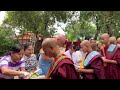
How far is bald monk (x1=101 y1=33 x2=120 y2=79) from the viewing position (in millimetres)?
5355

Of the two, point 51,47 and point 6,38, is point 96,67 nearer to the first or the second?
point 51,47

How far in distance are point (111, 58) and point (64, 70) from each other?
6.80 ft

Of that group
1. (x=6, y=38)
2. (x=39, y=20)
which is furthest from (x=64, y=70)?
(x=6, y=38)

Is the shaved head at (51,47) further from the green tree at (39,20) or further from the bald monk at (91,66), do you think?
the green tree at (39,20)

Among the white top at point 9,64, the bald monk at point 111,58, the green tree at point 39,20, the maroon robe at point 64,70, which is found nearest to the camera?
the maroon robe at point 64,70

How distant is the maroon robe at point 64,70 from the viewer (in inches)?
137

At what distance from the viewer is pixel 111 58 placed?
212 inches

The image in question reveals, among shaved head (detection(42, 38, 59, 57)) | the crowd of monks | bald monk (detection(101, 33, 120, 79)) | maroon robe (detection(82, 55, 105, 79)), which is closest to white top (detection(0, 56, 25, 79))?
the crowd of monks

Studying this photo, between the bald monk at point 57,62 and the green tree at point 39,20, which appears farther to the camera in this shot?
the green tree at point 39,20

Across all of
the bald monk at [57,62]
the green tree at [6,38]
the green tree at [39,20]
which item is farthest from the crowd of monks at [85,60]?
the green tree at [6,38]

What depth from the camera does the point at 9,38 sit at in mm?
17281

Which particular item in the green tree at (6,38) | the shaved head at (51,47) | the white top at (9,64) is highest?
the shaved head at (51,47)
